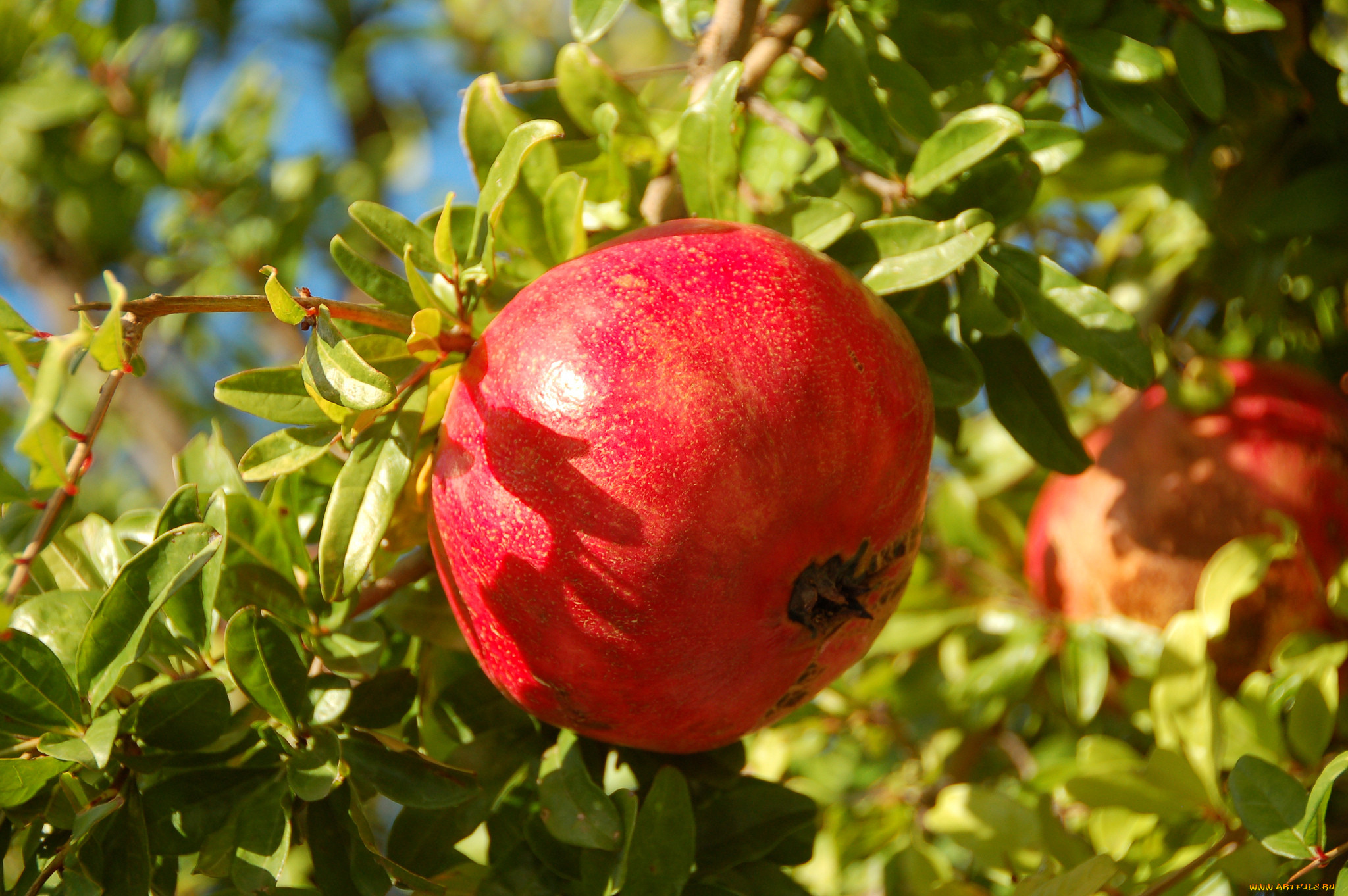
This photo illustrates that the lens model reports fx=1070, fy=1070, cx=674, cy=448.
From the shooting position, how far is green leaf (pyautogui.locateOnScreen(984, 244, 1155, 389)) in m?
1.12

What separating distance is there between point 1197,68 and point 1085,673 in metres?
0.80

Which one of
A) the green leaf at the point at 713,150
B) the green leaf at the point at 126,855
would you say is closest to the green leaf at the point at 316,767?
the green leaf at the point at 126,855

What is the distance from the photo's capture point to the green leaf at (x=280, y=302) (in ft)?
2.56

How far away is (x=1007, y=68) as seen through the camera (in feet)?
4.16

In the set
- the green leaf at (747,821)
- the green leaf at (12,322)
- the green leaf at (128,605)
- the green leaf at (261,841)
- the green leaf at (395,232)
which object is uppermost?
the green leaf at (12,322)

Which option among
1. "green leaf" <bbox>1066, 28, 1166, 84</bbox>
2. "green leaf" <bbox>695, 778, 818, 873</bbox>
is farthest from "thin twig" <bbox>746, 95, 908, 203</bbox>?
"green leaf" <bbox>695, 778, 818, 873</bbox>

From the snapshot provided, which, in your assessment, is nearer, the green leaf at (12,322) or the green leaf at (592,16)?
the green leaf at (12,322)

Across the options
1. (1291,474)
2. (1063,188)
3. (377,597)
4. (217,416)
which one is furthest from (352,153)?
(1291,474)

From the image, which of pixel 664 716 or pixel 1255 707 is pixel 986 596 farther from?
pixel 664 716

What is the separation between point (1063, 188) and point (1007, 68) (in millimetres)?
568

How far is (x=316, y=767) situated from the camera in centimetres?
94

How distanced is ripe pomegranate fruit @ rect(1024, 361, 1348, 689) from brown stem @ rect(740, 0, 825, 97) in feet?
2.57

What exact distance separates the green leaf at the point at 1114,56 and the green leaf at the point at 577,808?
928 mm

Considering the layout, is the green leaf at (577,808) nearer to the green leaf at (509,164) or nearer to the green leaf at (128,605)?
the green leaf at (128,605)
